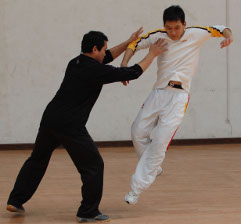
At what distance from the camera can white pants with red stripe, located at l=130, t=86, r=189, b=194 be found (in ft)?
12.9

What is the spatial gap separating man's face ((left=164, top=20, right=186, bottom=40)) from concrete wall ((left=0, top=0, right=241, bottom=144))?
3.33m

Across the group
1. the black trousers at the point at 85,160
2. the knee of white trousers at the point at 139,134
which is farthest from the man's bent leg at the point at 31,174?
the knee of white trousers at the point at 139,134

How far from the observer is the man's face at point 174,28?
3.90 metres

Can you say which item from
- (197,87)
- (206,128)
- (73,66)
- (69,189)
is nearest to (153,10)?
(197,87)

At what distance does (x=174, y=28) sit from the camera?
392 cm

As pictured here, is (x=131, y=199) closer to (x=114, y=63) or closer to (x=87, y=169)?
(x=87, y=169)

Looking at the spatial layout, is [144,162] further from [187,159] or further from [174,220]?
[187,159]

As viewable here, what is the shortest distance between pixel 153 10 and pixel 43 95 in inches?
74.4

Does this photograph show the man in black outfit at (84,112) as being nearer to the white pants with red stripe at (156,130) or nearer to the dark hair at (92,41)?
the dark hair at (92,41)

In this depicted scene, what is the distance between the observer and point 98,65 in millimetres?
3574

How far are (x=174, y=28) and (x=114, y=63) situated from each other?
134 inches

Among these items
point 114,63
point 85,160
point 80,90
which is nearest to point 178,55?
point 80,90

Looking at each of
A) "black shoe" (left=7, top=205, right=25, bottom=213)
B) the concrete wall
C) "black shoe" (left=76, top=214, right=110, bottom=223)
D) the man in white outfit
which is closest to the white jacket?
the man in white outfit

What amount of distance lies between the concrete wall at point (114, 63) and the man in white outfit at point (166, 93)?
325cm
